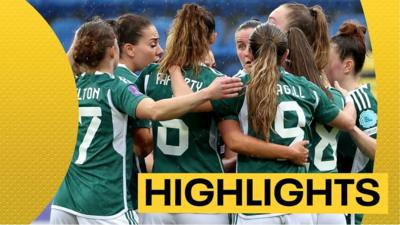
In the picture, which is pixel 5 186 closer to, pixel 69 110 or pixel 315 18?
pixel 69 110

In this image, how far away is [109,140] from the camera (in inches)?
159

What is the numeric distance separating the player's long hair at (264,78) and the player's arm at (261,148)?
56 mm

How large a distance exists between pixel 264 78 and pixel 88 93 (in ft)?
2.91

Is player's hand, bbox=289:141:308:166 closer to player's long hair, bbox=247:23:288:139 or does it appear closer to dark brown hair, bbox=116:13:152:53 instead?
player's long hair, bbox=247:23:288:139

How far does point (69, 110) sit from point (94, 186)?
488 mm

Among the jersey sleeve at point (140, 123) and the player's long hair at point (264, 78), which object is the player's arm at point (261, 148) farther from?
the jersey sleeve at point (140, 123)

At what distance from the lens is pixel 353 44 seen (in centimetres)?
431

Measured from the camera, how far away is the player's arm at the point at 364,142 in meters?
4.12

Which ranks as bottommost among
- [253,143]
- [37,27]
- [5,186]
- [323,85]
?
[5,186]

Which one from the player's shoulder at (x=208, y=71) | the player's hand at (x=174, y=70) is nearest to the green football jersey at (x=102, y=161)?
the player's hand at (x=174, y=70)

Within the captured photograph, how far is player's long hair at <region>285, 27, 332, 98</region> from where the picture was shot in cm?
402

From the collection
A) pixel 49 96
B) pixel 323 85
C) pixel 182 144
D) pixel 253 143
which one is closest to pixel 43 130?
pixel 49 96

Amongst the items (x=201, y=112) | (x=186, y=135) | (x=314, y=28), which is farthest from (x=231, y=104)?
(x=314, y=28)

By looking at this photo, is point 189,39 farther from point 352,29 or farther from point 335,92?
point 352,29
